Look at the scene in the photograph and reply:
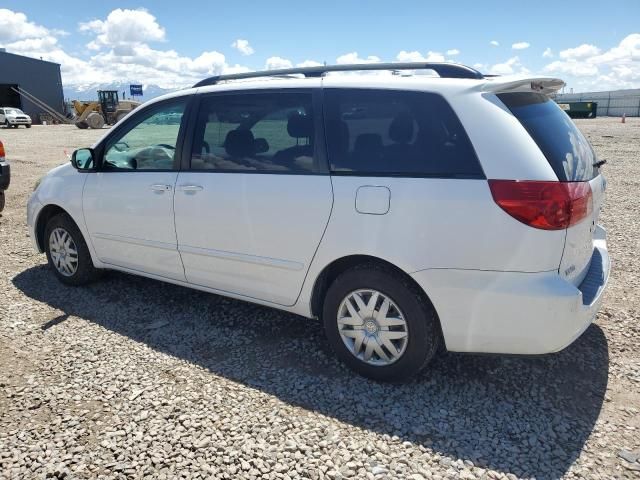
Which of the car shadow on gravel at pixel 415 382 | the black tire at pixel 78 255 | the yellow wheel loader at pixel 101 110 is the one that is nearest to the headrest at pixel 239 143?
the car shadow on gravel at pixel 415 382

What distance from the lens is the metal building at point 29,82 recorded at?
52.1 m

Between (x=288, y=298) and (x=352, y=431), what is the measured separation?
1033mm

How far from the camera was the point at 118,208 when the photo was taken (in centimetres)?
423

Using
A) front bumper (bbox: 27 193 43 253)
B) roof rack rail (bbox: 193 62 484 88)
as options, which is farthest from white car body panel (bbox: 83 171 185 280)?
roof rack rail (bbox: 193 62 484 88)

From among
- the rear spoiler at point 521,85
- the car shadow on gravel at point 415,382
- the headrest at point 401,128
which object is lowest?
the car shadow on gravel at point 415,382

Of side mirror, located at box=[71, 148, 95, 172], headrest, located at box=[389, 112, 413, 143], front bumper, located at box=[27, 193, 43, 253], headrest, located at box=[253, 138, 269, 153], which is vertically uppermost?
headrest, located at box=[389, 112, 413, 143]

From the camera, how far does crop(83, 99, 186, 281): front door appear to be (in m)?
3.94

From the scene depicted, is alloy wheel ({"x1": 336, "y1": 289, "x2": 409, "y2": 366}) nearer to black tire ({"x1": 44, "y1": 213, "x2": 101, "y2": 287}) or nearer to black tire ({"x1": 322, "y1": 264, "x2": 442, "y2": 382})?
black tire ({"x1": 322, "y1": 264, "x2": 442, "y2": 382})

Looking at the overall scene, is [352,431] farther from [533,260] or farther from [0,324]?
[0,324]

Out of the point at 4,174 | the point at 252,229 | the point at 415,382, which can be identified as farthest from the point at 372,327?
the point at 4,174

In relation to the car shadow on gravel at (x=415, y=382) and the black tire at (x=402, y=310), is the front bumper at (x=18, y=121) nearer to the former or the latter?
the car shadow on gravel at (x=415, y=382)

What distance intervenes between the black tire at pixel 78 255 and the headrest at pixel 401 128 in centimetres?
316

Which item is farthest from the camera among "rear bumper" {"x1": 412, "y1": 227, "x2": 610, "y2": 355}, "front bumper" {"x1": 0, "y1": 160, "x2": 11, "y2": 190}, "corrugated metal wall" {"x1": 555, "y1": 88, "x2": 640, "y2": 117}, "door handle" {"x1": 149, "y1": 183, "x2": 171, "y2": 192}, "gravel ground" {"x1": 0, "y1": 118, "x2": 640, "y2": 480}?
"corrugated metal wall" {"x1": 555, "y1": 88, "x2": 640, "y2": 117}

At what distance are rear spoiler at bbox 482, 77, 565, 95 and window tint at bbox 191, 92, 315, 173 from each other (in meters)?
1.11
